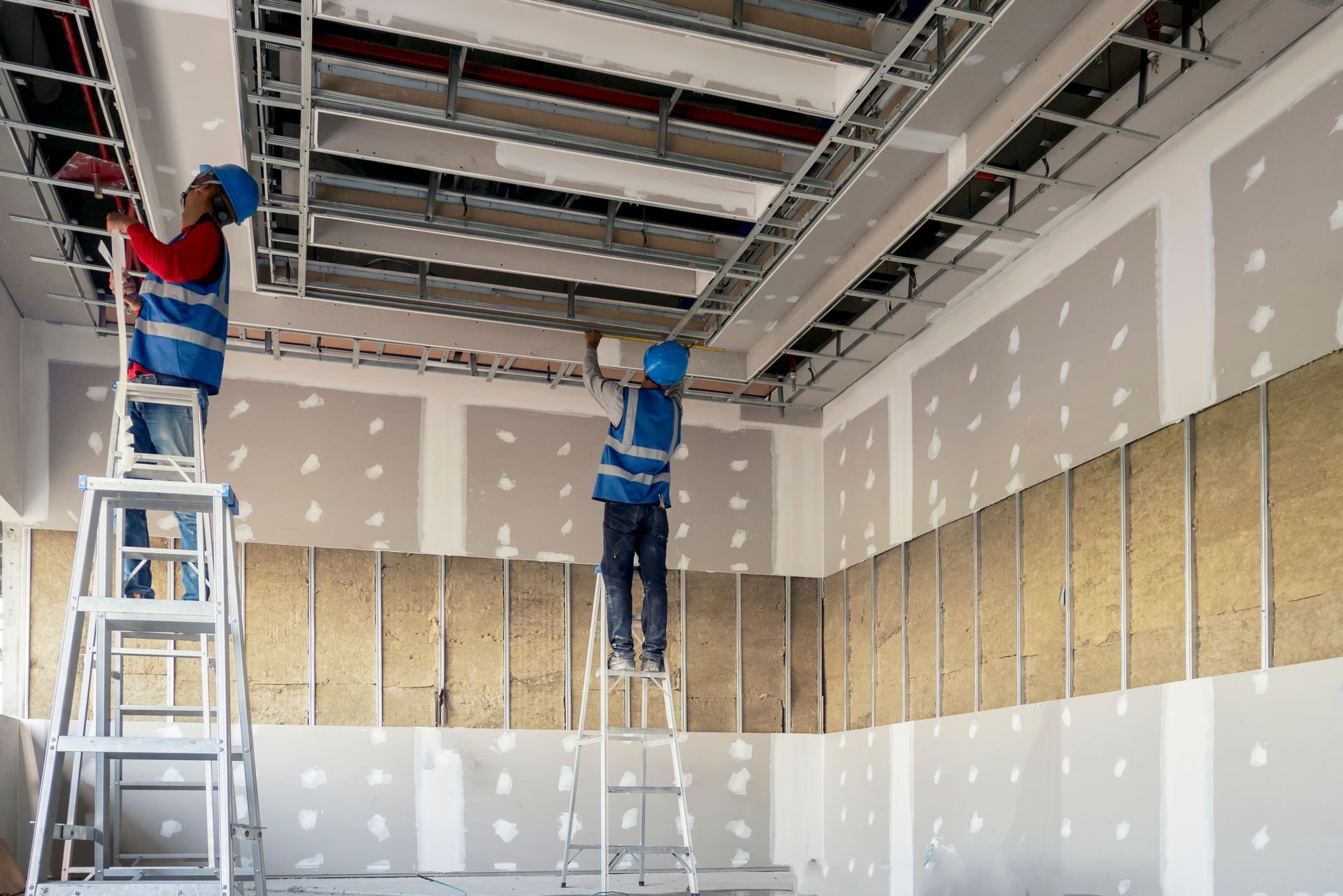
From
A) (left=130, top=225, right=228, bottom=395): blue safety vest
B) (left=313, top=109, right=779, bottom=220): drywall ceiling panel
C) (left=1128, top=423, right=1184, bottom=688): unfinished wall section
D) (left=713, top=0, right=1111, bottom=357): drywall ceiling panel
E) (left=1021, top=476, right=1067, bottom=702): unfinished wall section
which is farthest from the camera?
(left=1021, top=476, right=1067, bottom=702): unfinished wall section

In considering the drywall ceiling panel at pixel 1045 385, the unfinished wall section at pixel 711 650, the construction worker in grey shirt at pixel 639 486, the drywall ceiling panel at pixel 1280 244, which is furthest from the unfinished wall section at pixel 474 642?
the drywall ceiling panel at pixel 1280 244

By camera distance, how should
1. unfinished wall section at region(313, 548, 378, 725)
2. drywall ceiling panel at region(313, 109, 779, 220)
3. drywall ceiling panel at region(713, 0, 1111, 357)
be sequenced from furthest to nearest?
unfinished wall section at region(313, 548, 378, 725)
drywall ceiling panel at region(313, 109, 779, 220)
drywall ceiling panel at region(713, 0, 1111, 357)

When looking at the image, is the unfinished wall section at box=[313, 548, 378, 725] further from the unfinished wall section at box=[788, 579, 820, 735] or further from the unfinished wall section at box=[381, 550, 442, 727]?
the unfinished wall section at box=[788, 579, 820, 735]

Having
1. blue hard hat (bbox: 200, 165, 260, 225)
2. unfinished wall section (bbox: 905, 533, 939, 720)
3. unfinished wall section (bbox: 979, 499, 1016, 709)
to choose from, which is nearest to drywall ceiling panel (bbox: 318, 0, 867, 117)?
blue hard hat (bbox: 200, 165, 260, 225)

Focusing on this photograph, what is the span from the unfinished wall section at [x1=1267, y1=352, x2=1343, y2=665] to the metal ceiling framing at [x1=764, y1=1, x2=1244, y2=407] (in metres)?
1.20

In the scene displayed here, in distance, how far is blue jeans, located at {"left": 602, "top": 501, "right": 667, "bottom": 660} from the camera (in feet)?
18.8

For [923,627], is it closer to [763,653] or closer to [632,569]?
[763,653]

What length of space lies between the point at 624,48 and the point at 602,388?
1.76 meters

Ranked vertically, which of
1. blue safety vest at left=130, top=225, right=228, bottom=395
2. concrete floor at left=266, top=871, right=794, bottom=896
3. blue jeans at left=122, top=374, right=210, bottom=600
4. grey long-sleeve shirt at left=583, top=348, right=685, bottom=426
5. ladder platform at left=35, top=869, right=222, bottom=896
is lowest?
concrete floor at left=266, top=871, right=794, bottom=896

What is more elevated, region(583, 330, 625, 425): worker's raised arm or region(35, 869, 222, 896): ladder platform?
region(583, 330, 625, 425): worker's raised arm

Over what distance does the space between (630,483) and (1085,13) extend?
2.83 metres

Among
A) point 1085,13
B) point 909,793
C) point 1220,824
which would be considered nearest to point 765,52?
point 1085,13

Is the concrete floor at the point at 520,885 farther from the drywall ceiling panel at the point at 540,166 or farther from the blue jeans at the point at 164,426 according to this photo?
the drywall ceiling panel at the point at 540,166

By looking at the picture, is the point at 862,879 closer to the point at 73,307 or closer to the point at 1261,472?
the point at 1261,472
